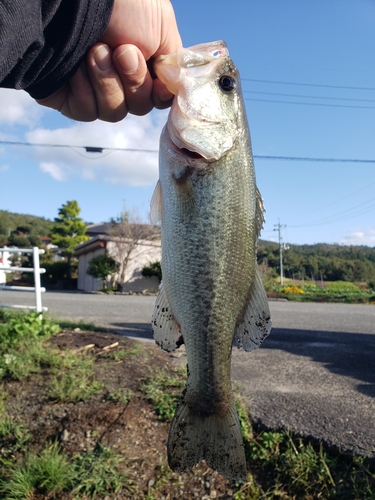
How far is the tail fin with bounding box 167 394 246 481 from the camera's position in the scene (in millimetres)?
1699

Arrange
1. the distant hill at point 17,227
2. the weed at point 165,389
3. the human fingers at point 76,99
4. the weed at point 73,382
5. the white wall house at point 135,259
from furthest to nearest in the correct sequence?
1. the distant hill at point 17,227
2. the white wall house at point 135,259
3. the weed at point 73,382
4. the weed at point 165,389
5. the human fingers at point 76,99

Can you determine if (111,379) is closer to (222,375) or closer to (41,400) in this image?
(41,400)

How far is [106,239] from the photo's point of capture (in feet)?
101

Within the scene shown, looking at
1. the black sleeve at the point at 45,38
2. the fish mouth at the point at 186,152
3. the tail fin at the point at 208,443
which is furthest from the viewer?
the fish mouth at the point at 186,152

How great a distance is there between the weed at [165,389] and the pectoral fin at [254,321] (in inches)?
115

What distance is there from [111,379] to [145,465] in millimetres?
1682

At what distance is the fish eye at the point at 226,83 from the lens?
6.33 ft

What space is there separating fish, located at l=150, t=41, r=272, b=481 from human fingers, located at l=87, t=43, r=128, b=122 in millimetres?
309

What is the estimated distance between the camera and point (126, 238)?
3094cm

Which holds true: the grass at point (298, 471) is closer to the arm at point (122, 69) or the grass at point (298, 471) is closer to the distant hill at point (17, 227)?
the arm at point (122, 69)

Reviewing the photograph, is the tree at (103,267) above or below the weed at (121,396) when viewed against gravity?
above

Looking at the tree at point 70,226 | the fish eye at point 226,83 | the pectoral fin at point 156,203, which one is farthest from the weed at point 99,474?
the tree at point 70,226

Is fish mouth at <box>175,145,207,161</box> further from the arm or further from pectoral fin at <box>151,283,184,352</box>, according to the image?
pectoral fin at <box>151,283,184,352</box>

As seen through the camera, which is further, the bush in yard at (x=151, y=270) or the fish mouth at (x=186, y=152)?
the bush in yard at (x=151, y=270)
